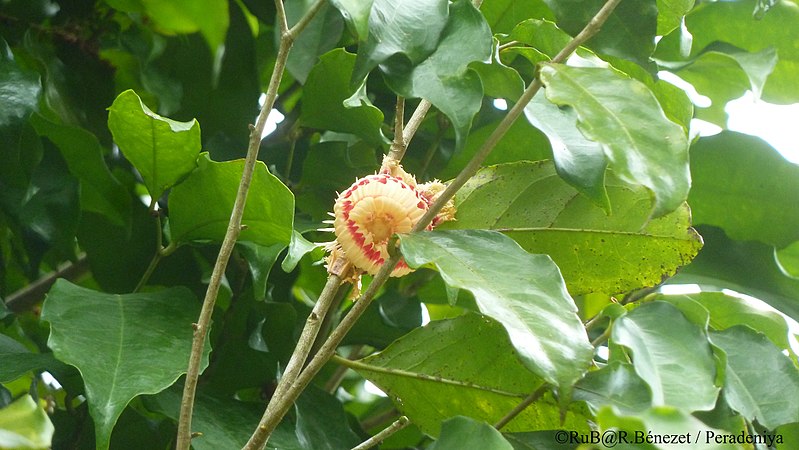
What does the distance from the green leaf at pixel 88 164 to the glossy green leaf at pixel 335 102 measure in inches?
7.2

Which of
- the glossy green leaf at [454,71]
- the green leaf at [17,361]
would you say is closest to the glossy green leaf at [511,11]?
the glossy green leaf at [454,71]

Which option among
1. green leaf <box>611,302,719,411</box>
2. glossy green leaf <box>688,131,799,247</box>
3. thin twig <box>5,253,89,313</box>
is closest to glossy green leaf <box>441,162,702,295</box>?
green leaf <box>611,302,719,411</box>

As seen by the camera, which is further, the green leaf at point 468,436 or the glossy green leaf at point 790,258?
the glossy green leaf at point 790,258

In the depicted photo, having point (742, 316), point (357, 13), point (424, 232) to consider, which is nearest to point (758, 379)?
point (742, 316)

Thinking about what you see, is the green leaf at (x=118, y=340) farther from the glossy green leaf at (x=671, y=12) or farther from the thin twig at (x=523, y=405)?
the glossy green leaf at (x=671, y=12)

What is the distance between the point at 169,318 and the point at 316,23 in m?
0.30

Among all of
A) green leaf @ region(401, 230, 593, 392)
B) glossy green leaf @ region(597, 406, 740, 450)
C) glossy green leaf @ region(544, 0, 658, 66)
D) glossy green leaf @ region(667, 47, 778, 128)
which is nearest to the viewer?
glossy green leaf @ region(597, 406, 740, 450)

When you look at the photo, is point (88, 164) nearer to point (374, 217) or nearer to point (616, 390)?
point (374, 217)

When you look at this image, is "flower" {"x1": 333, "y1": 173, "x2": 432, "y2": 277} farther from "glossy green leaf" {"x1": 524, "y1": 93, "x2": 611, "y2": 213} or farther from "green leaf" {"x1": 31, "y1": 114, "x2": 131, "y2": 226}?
"green leaf" {"x1": 31, "y1": 114, "x2": 131, "y2": 226}

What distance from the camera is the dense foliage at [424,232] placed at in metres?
0.47

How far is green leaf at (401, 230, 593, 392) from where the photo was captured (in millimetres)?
435

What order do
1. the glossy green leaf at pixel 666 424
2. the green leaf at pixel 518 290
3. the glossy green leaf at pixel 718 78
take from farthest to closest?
the glossy green leaf at pixel 718 78
the green leaf at pixel 518 290
the glossy green leaf at pixel 666 424

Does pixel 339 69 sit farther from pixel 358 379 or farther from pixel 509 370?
pixel 358 379

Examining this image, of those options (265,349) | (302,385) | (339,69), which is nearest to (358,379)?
(265,349)
